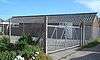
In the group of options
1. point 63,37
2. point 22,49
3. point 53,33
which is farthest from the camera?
point 63,37

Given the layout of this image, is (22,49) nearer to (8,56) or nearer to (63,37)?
(8,56)

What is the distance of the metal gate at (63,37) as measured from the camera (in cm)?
1562

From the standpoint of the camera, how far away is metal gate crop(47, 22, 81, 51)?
1562cm

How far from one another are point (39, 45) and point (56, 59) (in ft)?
3.73

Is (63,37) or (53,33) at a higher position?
(53,33)

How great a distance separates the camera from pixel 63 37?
18844mm

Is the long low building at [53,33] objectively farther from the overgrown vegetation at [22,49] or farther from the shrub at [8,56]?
the shrub at [8,56]

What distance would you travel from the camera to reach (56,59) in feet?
41.6

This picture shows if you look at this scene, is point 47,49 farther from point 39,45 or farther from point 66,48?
point 66,48

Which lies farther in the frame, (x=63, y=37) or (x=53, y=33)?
(x=63, y=37)

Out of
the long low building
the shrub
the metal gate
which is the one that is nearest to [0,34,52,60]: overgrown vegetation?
the shrub

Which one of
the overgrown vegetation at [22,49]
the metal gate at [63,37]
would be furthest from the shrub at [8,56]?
the metal gate at [63,37]

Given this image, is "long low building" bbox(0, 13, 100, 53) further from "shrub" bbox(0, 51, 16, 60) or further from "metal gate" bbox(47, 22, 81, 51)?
"shrub" bbox(0, 51, 16, 60)

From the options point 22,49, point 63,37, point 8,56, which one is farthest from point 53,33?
point 8,56
